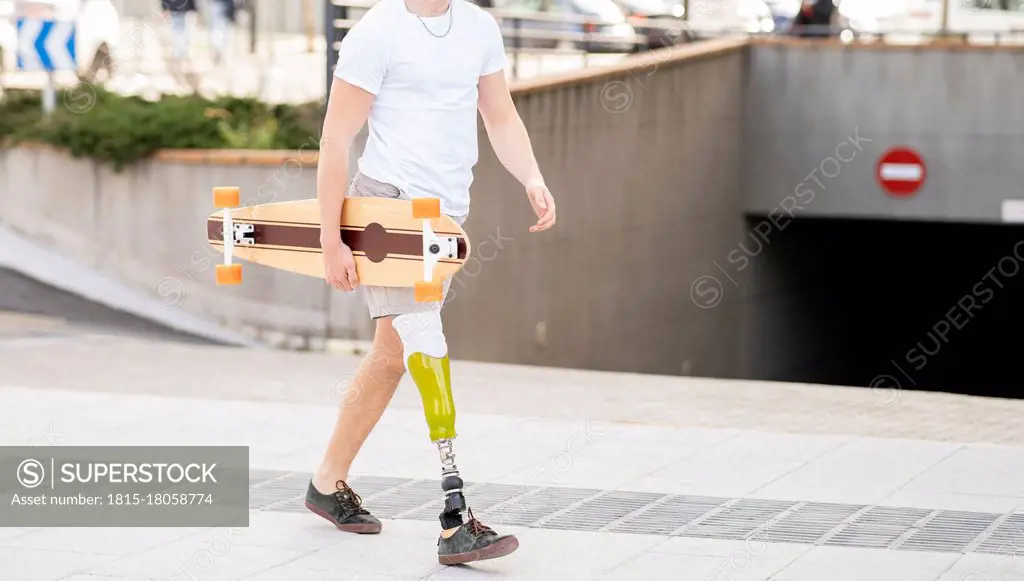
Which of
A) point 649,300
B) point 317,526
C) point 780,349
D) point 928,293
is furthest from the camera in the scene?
point 928,293

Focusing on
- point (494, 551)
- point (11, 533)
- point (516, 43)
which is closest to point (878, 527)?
point (494, 551)

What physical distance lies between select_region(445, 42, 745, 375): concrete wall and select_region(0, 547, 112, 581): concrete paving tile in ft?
21.9

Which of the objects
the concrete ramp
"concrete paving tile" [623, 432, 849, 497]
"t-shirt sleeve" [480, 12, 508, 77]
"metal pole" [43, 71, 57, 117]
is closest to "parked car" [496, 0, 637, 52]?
"metal pole" [43, 71, 57, 117]

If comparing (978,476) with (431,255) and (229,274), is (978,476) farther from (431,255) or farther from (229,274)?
(229,274)

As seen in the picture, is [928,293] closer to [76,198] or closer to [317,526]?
[76,198]

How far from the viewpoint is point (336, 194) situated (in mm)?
4969

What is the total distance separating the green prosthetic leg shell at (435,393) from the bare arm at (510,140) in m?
0.57

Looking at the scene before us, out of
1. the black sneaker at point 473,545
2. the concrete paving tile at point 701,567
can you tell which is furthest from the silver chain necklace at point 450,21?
the concrete paving tile at point 701,567

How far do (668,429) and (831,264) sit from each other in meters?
14.7

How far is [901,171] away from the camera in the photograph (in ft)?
57.1

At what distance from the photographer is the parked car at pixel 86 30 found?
52.7 feet

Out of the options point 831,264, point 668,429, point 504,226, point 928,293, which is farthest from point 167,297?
point 928,293

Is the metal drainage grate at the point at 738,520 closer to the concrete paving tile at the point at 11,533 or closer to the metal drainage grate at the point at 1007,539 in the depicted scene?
the metal drainage grate at the point at 1007,539

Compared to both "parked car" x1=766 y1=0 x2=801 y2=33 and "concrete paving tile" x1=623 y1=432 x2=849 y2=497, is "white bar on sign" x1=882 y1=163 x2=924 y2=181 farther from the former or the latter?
"concrete paving tile" x1=623 y1=432 x2=849 y2=497
